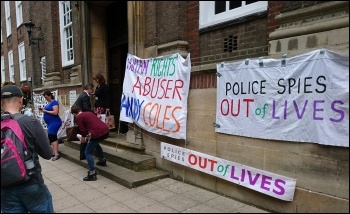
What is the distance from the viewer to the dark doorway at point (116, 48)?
24.0 feet

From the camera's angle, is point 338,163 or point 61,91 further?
point 61,91

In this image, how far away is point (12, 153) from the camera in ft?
7.24

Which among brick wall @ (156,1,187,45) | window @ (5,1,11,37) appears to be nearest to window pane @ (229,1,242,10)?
brick wall @ (156,1,187,45)

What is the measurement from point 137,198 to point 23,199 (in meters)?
1.80

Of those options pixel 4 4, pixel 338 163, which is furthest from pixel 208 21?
pixel 4 4

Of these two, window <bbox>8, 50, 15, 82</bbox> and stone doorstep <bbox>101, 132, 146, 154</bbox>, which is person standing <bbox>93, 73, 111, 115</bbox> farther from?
window <bbox>8, 50, 15, 82</bbox>

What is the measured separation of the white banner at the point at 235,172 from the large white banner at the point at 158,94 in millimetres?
322

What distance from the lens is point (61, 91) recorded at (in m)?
8.88

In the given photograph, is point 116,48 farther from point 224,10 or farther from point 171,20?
point 224,10

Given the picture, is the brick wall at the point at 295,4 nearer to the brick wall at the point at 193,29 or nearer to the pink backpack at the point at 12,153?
the brick wall at the point at 193,29

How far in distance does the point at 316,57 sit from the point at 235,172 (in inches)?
70.2

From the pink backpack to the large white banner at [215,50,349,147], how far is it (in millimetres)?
2522

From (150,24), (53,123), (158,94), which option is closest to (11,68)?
(53,123)

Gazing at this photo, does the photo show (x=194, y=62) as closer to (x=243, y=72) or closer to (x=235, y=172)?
(x=243, y=72)
